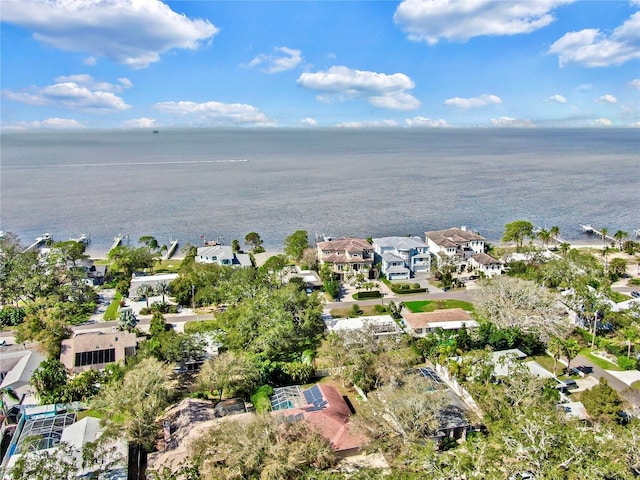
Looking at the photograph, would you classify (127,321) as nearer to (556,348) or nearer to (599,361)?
(556,348)

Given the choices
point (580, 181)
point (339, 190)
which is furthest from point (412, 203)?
point (580, 181)

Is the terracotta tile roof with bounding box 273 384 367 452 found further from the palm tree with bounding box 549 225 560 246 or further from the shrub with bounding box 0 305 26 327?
the palm tree with bounding box 549 225 560 246

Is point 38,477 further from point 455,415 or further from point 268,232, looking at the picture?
point 268,232

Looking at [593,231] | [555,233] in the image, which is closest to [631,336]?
[555,233]

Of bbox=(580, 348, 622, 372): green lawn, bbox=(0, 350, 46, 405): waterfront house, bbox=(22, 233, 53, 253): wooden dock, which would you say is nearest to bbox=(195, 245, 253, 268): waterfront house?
bbox=(0, 350, 46, 405): waterfront house

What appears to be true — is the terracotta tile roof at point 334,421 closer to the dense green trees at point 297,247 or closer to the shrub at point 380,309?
the shrub at point 380,309
